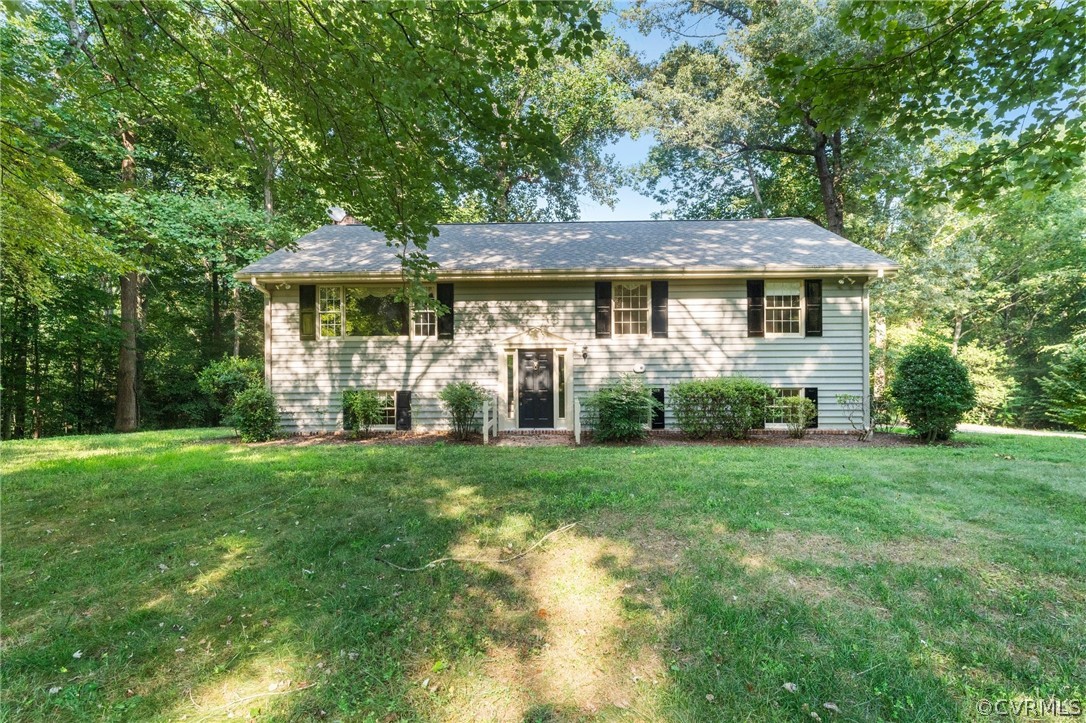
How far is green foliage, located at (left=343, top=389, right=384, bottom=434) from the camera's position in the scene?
28.9 feet

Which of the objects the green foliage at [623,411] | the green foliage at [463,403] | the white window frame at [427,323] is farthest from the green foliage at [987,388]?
the white window frame at [427,323]

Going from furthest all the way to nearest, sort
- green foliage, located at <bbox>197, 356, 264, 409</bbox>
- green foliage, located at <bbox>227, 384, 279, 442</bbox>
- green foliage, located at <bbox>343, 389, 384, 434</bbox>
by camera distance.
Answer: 1. green foliage, located at <bbox>197, 356, 264, 409</bbox>
2. green foliage, located at <bbox>343, 389, 384, 434</bbox>
3. green foliage, located at <bbox>227, 384, 279, 442</bbox>

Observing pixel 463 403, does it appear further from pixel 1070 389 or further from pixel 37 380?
pixel 1070 389

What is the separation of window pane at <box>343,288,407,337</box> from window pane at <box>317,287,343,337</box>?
0.61 feet

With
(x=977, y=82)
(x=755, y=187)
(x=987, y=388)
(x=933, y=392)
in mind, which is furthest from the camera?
(x=755, y=187)

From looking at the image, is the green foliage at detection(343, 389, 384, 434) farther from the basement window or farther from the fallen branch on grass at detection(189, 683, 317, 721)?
the basement window

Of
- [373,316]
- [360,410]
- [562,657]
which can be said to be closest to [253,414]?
[360,410]

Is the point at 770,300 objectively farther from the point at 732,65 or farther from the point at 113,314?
the point at 113,314

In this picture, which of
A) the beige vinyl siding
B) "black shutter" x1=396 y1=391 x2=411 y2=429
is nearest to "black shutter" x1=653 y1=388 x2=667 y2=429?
the beige vinyl siding

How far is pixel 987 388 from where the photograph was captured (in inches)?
560

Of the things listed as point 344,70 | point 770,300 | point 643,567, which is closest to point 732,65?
point 770,300

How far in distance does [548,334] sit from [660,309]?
2558mm

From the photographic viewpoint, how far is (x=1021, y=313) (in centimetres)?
1880

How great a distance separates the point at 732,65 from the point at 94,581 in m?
19.2
